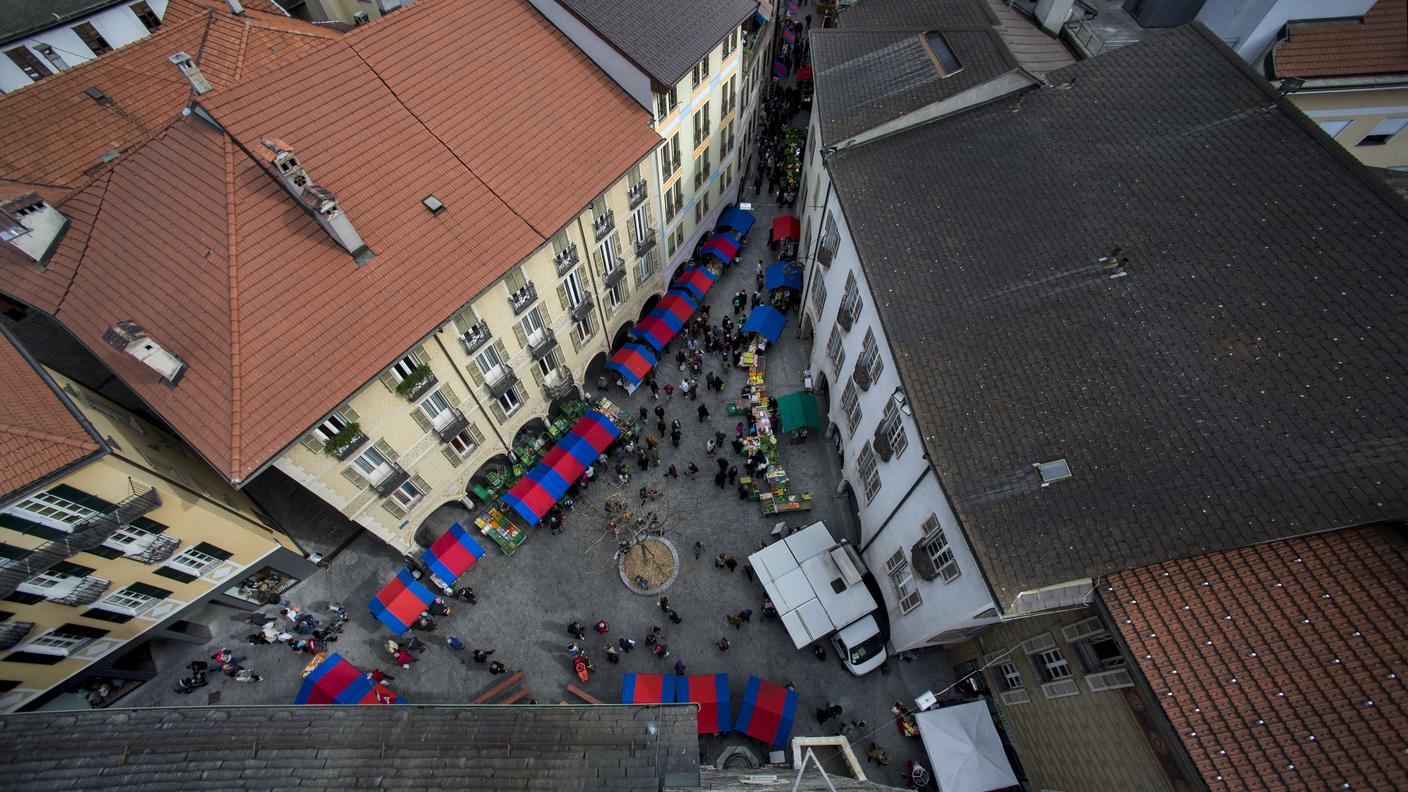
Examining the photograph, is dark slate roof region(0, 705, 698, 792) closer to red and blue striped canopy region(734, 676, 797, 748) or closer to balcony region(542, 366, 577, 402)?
red and blue striped canopy region(734, 676, 797, 748)

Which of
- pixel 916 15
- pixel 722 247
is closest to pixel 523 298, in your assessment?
pixel 722 247

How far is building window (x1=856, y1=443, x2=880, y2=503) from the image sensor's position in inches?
1054

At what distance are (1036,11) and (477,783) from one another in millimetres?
45014

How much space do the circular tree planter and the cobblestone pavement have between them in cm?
38

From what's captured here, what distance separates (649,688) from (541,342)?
1675 cm

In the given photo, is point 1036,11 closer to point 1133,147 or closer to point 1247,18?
point 1247,18

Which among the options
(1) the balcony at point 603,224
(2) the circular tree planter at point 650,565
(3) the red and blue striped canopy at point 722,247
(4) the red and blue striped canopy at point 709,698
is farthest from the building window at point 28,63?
(4) the red and blue striped canopy at point 709,698

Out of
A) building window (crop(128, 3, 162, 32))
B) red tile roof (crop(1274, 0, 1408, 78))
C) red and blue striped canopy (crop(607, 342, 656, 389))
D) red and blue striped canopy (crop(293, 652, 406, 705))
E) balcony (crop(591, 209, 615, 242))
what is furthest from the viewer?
building window (crop(128, 3, 162, 32))

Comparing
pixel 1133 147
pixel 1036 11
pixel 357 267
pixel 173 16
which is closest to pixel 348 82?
pixel 357 267

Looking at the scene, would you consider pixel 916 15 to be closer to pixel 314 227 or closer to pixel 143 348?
pixel 314 227

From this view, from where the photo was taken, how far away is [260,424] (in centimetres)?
2020

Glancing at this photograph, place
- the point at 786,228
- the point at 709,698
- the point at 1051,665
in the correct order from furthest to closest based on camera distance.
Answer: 1. the point at 786,228
2. the point at 709,698
3. the point at 1051,665

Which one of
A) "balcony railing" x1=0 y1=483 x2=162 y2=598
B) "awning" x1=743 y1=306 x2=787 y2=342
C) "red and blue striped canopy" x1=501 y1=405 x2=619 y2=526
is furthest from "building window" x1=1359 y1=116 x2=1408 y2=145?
"balcony railing" x1=0 y1=483 x2=162 y2=598

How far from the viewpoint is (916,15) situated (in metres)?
34.3
